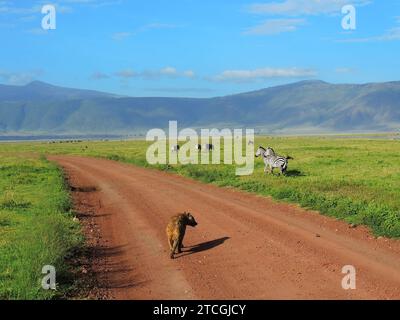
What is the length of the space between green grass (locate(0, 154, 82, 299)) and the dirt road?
3.13 ft

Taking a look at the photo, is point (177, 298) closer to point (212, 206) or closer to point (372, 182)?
point (212, 206)

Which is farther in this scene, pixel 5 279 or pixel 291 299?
pixel 5 279

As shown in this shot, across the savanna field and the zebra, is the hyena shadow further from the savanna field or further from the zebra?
the zebra

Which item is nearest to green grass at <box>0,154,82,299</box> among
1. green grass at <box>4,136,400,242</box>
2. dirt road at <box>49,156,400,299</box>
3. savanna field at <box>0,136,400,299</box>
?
savanna field at <box>0,136,400,299</box>

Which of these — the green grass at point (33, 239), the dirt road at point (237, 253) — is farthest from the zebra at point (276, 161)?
the green grass at point (33, 239)

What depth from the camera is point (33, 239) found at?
13586 millimetres

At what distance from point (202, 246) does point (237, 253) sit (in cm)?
127

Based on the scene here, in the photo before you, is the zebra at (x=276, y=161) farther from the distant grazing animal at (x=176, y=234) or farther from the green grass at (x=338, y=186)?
the distant grazing animal at (x=176, y=234)

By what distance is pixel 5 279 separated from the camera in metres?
11.4

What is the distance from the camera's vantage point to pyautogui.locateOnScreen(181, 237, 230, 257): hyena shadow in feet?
46.1

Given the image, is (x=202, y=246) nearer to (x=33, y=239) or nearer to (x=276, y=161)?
(x=33, y=239)

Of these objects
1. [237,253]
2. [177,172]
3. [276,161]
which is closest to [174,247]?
[237,253]
